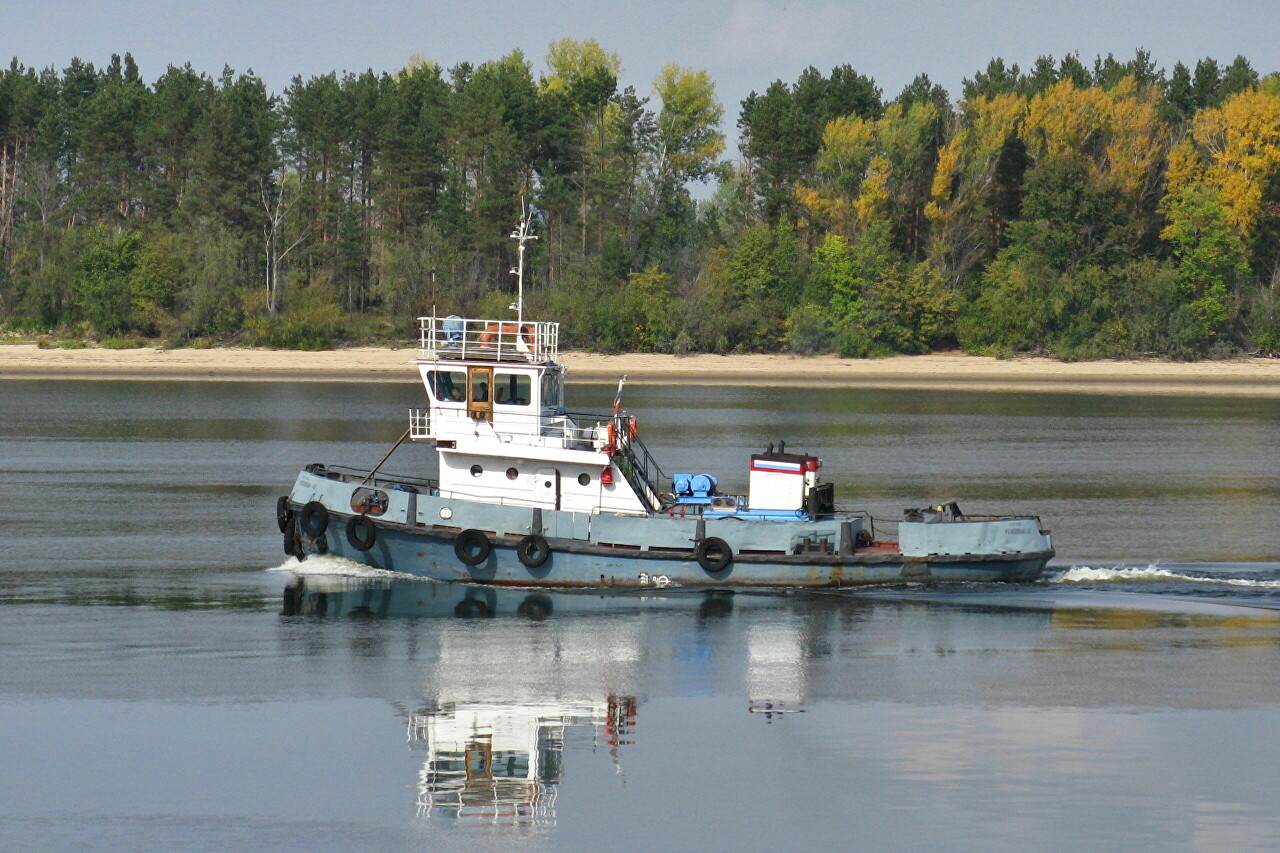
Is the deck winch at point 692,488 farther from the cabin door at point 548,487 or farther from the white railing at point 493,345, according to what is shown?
the white railing at point 493,345

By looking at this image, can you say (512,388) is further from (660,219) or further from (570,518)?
(660,219)

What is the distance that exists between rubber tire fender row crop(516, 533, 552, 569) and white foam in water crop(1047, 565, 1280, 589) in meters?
7.15

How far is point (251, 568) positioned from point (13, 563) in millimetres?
3615

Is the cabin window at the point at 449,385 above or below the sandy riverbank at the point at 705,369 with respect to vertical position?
below

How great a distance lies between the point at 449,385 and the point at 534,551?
269cm

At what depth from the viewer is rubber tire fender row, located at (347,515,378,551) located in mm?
22141

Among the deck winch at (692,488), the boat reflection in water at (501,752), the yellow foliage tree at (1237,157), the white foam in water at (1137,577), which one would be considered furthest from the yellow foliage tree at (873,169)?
the boat reflection in water at (501,752)

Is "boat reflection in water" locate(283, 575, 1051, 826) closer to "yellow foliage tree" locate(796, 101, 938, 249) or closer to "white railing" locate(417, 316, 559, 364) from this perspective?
"white railing" locate(417, 316, 559, 364)

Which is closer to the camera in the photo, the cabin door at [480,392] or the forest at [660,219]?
the cabin door at [480,392]

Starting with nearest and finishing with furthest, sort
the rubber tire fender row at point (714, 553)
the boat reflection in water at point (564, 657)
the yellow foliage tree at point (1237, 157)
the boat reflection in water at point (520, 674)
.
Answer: the boat reflection in water at point (520, 674)
the boat reflection in water at point (564, 657)
the rubber tire fender row at point (714, 553)
the yellow foliage tree at point (1237, 157)

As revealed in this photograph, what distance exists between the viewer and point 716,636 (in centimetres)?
1950

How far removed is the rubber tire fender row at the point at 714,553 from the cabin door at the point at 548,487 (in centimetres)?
224

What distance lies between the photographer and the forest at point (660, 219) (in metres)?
72.6

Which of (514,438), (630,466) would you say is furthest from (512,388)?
(630,466)
